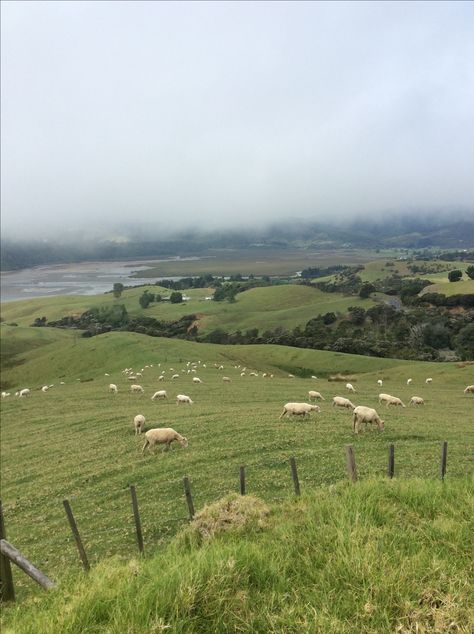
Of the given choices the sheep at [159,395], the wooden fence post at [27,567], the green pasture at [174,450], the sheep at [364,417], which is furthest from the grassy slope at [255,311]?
the wooden fence post at [27,567]

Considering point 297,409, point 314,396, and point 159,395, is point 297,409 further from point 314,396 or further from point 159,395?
point 159,395

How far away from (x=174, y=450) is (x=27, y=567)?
18.0 m

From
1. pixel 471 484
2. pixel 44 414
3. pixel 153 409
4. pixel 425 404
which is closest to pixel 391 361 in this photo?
pixel 425 404

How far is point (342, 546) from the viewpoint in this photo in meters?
8.45

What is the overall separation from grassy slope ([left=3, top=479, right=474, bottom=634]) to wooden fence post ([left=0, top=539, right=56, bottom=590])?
26 cm

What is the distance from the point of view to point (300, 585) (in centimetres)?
778

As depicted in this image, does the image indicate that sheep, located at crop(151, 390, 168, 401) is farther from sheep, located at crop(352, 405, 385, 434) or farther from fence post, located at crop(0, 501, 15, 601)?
fence post, located at crop(0, 501, 15, 601)

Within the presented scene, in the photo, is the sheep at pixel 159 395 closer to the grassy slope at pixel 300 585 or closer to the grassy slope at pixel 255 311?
the grassy slope at pixel 300 585

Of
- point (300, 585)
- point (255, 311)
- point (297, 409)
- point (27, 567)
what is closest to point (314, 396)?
point (297, 409)

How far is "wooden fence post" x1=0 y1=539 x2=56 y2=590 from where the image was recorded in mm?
→ 8406

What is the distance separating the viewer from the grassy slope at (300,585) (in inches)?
266

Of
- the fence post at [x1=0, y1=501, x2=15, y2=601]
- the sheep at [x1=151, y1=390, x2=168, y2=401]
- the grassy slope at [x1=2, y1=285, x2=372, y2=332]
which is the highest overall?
the fence post at [x1=0, y1=501, x2=15, y2=601]

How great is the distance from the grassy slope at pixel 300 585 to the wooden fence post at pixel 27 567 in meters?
0.26

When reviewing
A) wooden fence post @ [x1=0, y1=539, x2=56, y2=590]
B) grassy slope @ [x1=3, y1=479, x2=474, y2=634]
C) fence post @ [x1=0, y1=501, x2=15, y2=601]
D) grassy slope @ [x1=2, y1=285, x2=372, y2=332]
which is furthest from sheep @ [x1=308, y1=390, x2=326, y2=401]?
grassy slope @ [x1=2, y1=285, x2=372, y2=332]
